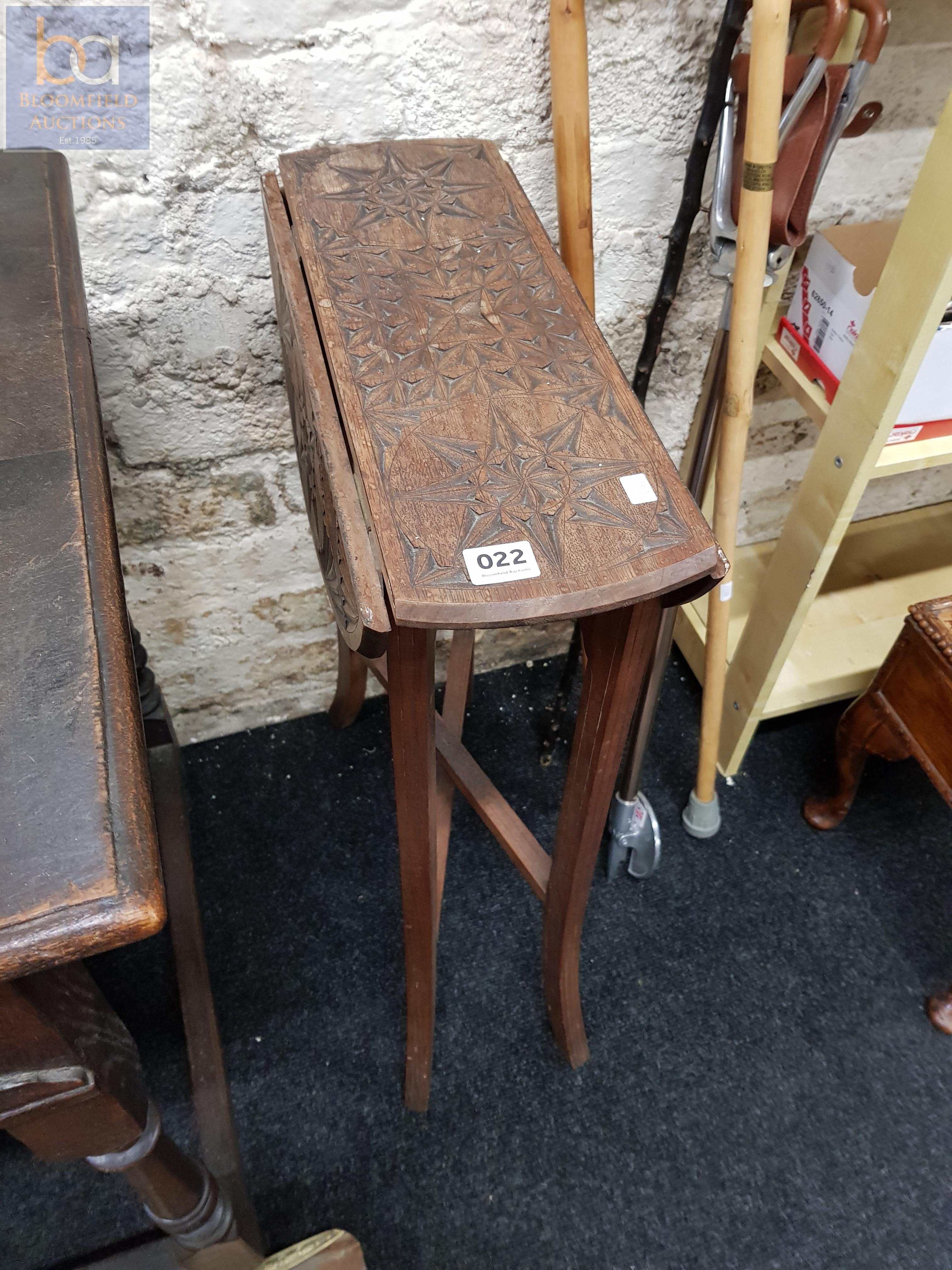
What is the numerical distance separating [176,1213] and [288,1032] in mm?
507

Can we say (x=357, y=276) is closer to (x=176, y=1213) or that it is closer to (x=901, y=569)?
(x=176, y=1213)

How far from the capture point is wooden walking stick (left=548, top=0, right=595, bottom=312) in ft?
2.96

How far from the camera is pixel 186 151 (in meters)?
0.98

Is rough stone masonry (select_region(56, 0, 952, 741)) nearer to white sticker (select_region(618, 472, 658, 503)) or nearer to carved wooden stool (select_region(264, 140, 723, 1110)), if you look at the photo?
carved wooden stool (select_region(264, 140, 723, 1110))

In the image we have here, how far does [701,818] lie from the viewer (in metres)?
1.49

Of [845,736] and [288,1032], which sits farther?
[845,736]

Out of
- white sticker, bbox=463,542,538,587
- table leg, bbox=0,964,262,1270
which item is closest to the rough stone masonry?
white sticker, bbox=463,542,538,587

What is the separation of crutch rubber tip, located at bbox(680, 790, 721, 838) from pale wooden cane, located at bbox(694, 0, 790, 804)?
24 cm

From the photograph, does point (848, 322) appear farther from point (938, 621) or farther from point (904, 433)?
point (938, 621)

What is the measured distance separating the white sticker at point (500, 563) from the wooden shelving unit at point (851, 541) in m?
0.63

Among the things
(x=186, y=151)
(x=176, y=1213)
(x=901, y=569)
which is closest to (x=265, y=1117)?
(x=176, y=1213)

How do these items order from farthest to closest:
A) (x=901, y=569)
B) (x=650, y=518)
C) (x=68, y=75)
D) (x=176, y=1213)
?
(x=901, y=569), (x=68, y=75), (x=176, y=1213), (x=650, y=518)

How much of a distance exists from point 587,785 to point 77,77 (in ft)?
3.04

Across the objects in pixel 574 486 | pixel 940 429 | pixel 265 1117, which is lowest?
pixel 265 1117
